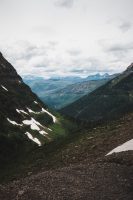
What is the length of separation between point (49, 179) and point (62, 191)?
3.11 m

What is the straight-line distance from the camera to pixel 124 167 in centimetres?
3525

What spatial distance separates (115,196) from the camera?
28.6m

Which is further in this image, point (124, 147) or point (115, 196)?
point (124, 147)

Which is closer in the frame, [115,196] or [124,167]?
[115,196]

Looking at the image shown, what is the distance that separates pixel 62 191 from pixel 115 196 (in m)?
4.08

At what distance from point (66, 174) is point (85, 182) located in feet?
8.93

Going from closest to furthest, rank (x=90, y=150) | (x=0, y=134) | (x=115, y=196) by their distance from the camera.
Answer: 1. (x=115, y=196)
2. (x=90, y=150)
3. (x=0, y=134)

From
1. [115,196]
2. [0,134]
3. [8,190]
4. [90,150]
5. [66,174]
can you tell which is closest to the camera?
[115,196]

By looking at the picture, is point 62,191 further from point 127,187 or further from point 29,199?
point 127,187

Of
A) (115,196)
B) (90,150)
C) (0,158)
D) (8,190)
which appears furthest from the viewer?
(0,158)

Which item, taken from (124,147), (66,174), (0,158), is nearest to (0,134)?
(0,158)

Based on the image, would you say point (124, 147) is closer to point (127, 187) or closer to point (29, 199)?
point (127, 187)

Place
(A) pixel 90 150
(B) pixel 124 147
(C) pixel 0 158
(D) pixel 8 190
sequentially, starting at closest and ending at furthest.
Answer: (D) pixel 8 190, (B) pixel 124 147, (A) pixel 90 150, (C) pixel 0 158

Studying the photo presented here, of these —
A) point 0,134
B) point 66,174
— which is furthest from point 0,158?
point 66,174
